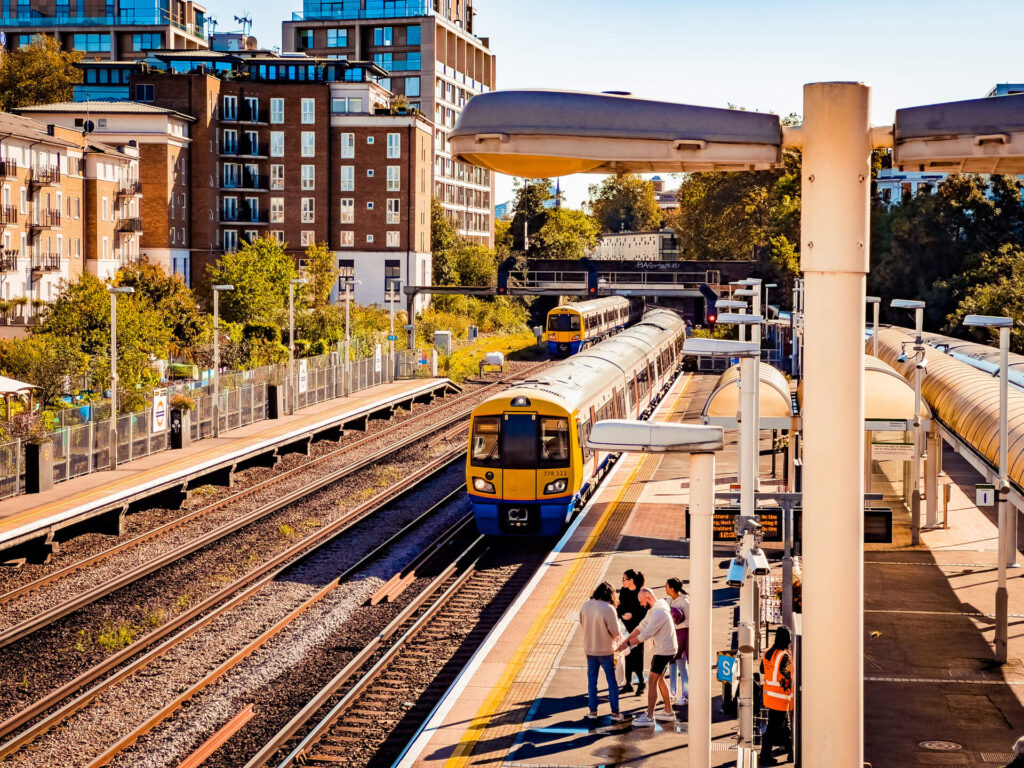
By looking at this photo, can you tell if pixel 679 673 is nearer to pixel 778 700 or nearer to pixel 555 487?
pixel 778 700

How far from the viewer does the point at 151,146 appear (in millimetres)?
71750

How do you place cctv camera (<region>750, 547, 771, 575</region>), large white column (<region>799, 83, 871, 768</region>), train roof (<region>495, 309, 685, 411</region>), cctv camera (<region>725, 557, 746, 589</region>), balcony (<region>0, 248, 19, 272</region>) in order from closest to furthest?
large white column (<region>799, 83, 871, 768</region>) → cctv camera (<region>750, 547, 771, 575</region>) → cctv camera (<region>725, 557, 746, 589</region>) → train roof (<region>495, 309, 685, 411</region>) → balcony (<region>0, 248, 19, 272</region>)

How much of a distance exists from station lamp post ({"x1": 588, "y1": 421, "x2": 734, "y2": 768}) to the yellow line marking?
3.99m

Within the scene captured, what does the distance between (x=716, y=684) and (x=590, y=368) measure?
14416 mm

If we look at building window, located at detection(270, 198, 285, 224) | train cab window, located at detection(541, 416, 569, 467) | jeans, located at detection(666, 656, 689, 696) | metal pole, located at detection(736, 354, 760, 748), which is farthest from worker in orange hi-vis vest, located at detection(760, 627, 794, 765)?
building window, located at detection(270, 198, 285, 224)

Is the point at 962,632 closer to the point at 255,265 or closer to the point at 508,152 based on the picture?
the point at 508,152

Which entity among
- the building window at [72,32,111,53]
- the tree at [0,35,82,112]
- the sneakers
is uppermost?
the building window at [72,32,111,53]

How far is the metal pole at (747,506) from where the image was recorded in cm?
923

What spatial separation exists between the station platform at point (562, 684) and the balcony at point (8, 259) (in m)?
35.4

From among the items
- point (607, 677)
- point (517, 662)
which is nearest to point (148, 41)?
point (517, 662)

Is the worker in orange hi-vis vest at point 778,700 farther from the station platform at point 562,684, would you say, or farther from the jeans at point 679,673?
the jeans at point 679,673

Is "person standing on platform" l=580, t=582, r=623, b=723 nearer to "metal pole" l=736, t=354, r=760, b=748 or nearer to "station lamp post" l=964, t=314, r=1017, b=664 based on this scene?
"metal pole" l=736, t=354, r=760, b=748

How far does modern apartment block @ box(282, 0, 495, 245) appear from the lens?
322ft

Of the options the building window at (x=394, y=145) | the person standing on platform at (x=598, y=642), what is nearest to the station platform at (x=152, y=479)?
the person standing on platform at (x=598, y=642)
